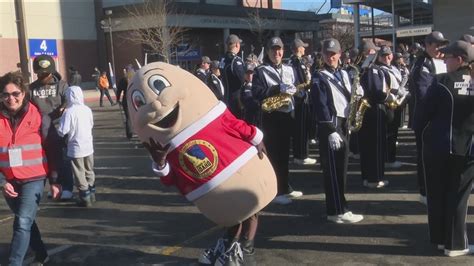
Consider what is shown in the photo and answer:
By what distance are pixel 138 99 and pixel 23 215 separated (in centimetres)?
144

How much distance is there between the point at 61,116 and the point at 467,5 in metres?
22.1

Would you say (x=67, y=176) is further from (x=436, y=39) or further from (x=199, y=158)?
(x=436, y=39)

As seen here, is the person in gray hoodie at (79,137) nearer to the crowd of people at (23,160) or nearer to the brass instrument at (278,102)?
the crowd of people at (23,160)

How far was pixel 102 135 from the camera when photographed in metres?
14.8

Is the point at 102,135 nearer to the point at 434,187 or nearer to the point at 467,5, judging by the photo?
the point at 434,187


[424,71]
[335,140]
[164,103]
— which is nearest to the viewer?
[164,103]

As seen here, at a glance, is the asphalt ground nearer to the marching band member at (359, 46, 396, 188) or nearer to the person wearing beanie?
the marching band member at (359, 46, 396, 188)

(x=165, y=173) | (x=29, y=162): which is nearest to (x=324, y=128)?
(x=165, y=173)

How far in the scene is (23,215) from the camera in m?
4.50

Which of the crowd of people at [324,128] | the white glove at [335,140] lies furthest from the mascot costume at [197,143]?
the white glove at [335,140]

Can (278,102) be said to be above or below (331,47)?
below

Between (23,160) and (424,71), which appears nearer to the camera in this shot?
(23,160)

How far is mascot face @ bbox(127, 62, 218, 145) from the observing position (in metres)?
3.96

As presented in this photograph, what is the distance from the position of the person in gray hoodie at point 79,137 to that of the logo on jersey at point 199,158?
339cm
